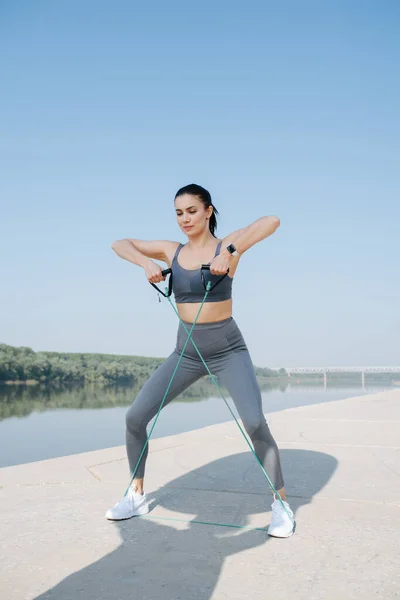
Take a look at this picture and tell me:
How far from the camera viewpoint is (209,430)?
662cm

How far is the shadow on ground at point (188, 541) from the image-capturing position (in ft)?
6.93

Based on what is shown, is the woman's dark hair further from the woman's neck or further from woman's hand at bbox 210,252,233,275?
woman's hand at bbox 210,252,233,275

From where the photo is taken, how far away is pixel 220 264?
2.97 m

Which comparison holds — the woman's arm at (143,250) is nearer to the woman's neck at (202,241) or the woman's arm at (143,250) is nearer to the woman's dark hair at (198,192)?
the woman's neck at (202,241)

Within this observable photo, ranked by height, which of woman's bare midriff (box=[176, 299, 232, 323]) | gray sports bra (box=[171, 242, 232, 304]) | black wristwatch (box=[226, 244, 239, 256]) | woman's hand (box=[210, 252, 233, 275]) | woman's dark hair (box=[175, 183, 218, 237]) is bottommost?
woman's bare midriff (box=[176, 299, 232, 323])

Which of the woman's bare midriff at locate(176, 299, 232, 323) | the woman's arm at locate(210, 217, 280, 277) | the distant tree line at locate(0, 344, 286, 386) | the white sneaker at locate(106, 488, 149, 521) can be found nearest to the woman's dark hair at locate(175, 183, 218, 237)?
the woman's arm at locate(210, 217, 280, 277)

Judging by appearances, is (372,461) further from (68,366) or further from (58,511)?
(68,366)

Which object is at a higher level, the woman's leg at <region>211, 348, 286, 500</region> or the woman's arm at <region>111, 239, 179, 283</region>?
the woman's arm at <region>111, 239, 179, 283</region>

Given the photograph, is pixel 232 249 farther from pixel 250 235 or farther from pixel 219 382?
pixel 219 382

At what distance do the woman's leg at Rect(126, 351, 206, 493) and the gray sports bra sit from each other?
0.38 m

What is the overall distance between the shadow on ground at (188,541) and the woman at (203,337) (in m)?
0.30

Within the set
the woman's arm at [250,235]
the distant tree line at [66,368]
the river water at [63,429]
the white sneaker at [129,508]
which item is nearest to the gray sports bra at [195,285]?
the woman's arm at [250,235]

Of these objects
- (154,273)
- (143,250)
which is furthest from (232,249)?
(143,250)

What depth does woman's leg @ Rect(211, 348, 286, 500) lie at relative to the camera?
9.77 ft
